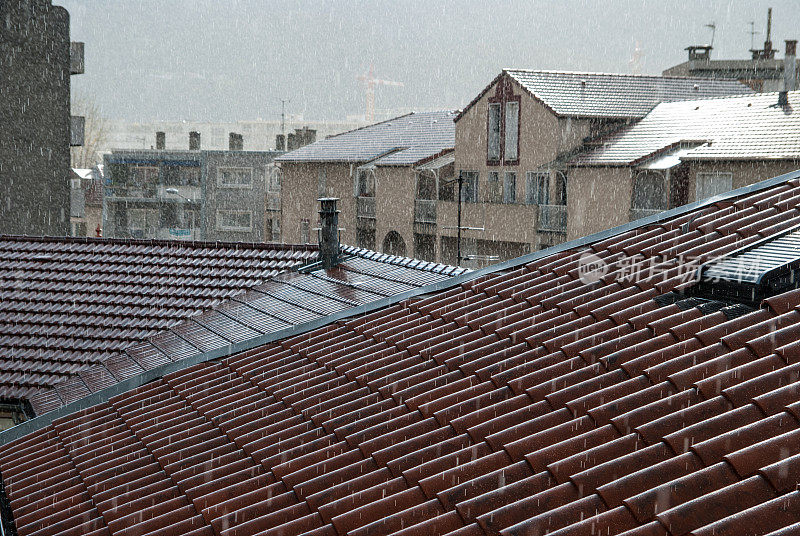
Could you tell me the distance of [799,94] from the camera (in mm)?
27016

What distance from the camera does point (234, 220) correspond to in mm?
60250

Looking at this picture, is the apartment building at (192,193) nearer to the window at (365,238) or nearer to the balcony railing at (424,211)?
the window at (365,238)

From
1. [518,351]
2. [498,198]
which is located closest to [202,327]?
[518,351]

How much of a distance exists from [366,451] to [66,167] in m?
20.5

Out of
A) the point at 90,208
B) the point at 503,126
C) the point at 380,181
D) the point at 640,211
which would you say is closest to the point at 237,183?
the point at 90,208

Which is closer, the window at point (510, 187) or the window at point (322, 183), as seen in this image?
the window at point (510, 187)

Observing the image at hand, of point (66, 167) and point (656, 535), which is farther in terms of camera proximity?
point (66, 167)

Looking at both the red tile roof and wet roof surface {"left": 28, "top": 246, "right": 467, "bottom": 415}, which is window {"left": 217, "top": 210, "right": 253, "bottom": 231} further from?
the red tile roof

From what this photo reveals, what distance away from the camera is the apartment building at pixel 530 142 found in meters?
32.1

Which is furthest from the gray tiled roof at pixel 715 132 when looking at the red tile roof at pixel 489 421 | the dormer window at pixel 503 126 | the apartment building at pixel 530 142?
the red tile roof at pixel 489 421

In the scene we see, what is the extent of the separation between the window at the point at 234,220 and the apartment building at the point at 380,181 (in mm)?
15257

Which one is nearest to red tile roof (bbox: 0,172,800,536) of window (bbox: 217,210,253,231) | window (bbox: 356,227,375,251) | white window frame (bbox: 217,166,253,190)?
window (bbox: 356,227,375,251)

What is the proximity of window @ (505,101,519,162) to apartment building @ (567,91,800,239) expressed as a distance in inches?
126

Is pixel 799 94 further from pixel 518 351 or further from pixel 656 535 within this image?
pixel 656 535
